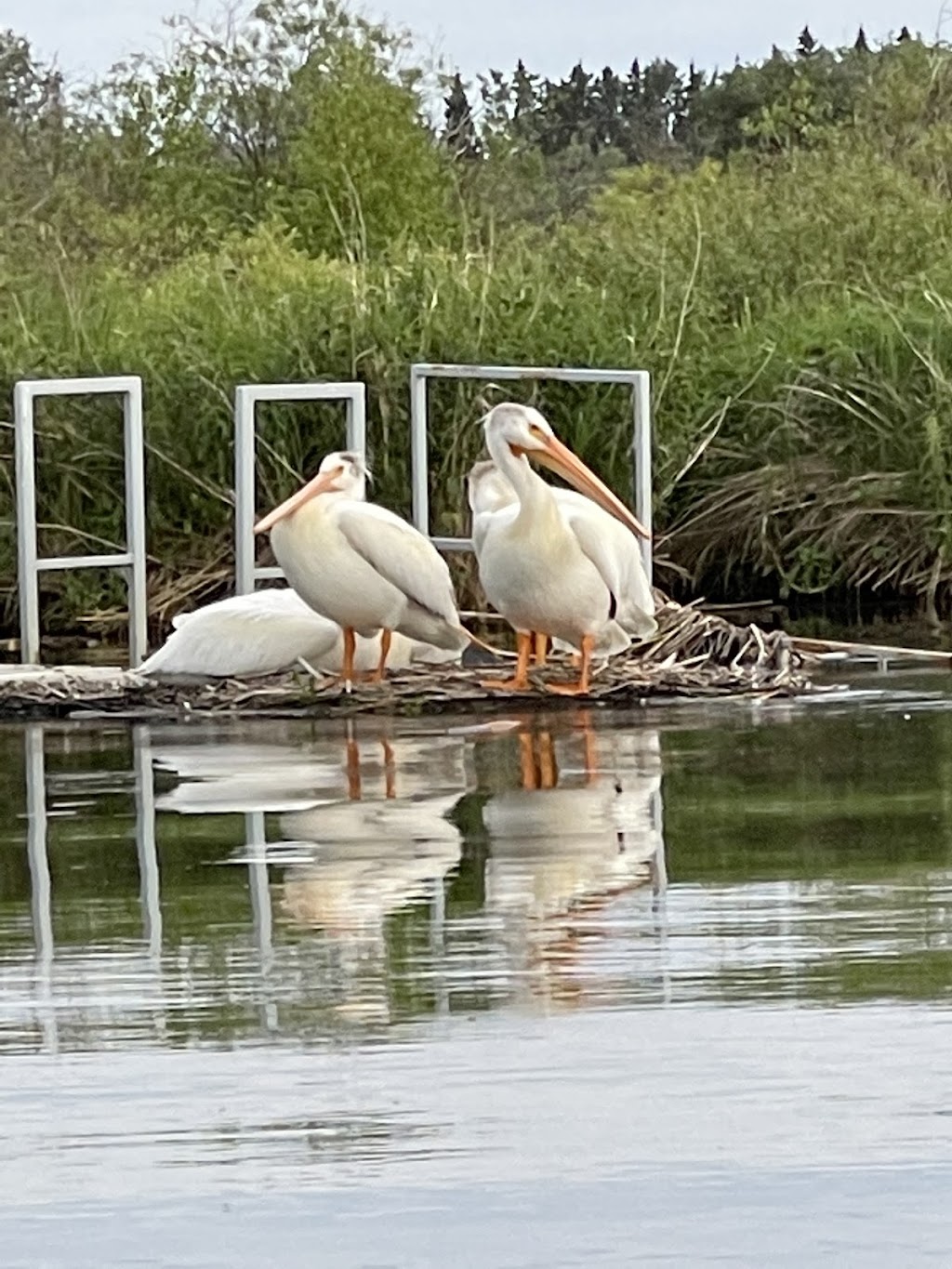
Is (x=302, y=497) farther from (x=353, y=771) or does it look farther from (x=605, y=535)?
(x=353, y=771)

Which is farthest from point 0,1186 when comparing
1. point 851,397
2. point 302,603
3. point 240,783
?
point 851,397

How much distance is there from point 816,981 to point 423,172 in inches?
802

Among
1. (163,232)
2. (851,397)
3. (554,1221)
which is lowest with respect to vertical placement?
(554,1221)

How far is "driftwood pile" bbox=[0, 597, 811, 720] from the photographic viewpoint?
1239 cm

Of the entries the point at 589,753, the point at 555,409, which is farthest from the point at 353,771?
the point at 555,409

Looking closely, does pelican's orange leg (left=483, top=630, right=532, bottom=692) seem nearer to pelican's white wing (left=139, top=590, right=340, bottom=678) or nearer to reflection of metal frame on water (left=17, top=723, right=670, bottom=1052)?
pelican's white wing (left=139, top=590, right=340, bottom=678)

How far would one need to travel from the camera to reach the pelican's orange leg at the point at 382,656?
42.3ft

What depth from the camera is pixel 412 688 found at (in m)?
12.6

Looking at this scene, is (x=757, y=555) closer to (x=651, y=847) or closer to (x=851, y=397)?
(x=851, y=397)

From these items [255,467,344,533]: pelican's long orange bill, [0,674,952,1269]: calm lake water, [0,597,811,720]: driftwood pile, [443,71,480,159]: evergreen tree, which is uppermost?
[443,71,480,159]: evergreen tree

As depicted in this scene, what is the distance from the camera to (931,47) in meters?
31.5

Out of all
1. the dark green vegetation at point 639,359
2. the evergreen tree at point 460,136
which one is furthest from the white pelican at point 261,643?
the evergreen tree at point 460,136

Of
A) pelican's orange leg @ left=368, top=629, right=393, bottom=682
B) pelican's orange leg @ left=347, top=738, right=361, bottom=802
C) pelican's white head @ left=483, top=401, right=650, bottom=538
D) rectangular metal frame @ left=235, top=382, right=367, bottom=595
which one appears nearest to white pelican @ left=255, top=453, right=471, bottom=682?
pelican's orange leg @ left=368, top=629, right=393, bottom=682

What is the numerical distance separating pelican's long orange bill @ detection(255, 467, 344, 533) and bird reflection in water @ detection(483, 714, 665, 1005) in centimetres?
139
